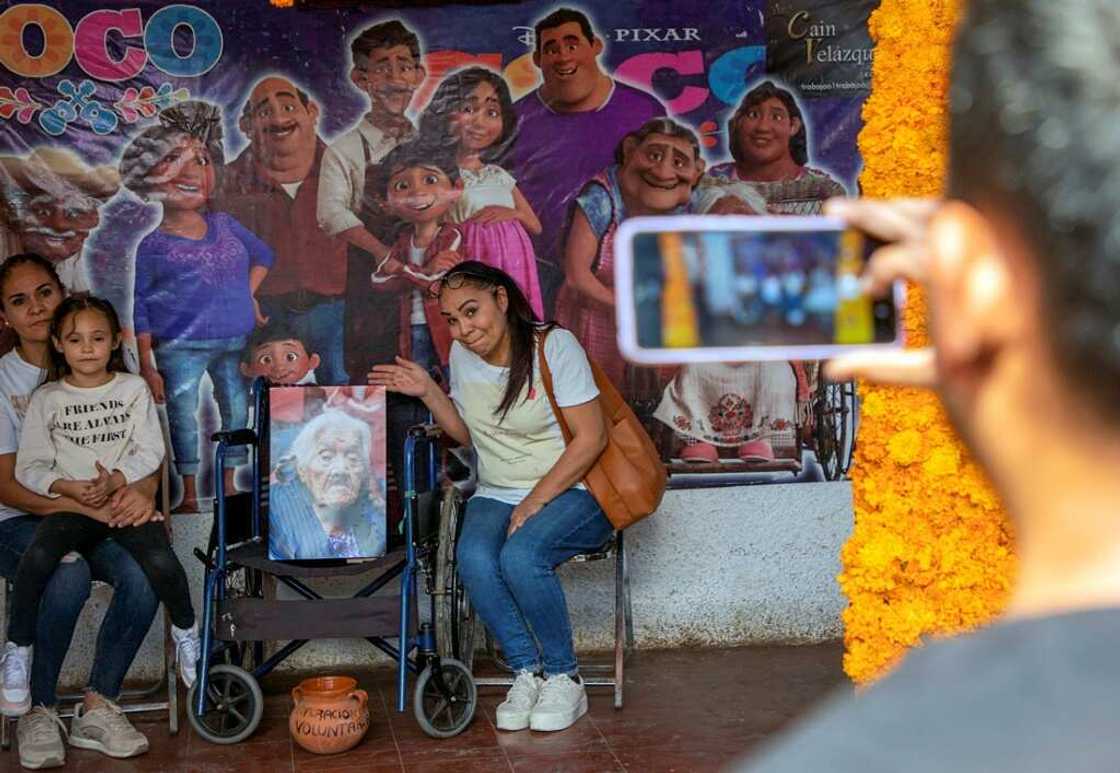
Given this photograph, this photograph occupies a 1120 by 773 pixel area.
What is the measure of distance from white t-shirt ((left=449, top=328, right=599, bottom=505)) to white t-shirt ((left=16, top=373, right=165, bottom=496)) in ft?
3.39

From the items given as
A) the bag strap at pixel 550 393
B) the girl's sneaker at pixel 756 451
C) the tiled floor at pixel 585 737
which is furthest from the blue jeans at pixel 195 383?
the girl's sneaker at pixel 756 451

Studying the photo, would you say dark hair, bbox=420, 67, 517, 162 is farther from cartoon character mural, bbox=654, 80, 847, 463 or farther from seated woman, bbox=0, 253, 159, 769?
seated woman, bbox=0, 253, 159, 769

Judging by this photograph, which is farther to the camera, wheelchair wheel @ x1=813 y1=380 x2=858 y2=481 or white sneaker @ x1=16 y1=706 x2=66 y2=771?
wheelchair wheel @ x1=813 y1=380 x2=858 y2=481

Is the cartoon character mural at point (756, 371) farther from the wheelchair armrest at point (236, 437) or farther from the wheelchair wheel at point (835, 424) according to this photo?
the wheelchair armrest at point (236, 437)

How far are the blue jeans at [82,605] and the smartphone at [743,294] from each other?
3.74 m

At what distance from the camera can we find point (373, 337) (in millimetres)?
5414

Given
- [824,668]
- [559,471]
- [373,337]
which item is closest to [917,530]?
[559,471]

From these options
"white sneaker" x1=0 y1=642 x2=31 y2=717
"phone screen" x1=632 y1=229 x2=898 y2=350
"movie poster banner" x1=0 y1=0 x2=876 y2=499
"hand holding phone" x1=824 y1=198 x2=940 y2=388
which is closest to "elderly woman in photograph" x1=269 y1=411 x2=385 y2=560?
"movie poster banner" x1=0 y1=0 x2=876 y2=499

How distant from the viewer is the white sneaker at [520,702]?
15.5 feet

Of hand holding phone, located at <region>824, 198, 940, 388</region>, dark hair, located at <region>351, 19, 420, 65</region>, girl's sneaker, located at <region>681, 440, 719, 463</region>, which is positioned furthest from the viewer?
girl's sneaker, located at <region>681, 440, 719, 463</region>

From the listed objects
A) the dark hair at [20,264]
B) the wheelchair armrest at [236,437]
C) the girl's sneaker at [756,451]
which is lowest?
the girl's sneaker at [756,451]

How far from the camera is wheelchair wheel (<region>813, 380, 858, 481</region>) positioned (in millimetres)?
5660

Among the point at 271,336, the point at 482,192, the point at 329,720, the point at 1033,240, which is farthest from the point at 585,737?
the point at 1033,240

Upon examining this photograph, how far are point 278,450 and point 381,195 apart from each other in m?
1.01
